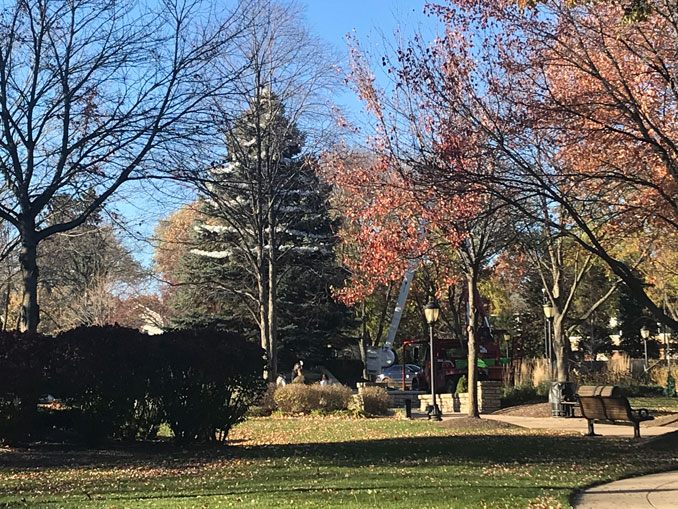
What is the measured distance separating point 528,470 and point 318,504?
11.9 ft

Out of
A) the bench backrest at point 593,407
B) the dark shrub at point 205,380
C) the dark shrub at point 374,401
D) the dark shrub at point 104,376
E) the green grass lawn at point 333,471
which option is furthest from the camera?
the dark shrub at point 374,401

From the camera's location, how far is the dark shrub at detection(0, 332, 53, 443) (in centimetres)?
1198

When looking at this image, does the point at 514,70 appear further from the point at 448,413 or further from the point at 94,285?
the point at 94,285

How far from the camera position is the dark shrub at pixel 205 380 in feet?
43.2

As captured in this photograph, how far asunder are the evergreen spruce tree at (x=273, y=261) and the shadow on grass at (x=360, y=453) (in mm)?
14391

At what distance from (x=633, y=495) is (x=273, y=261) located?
20.5 meters

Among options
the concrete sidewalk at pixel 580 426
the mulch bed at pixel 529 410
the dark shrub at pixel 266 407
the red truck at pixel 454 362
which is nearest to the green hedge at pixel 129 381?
the concrete sidewalk at pixel 580 426

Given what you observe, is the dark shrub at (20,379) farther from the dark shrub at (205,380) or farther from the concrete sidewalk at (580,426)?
the concrete sidewalk at (580,426)

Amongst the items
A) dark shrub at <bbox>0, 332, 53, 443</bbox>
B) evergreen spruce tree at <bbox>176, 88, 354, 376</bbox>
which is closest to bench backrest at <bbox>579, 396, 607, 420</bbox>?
dark shrub at <bbox>0, 332, 53, 443</bbox>

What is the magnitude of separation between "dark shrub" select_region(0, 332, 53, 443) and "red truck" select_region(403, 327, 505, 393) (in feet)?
61.1

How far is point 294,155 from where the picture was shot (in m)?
31.9

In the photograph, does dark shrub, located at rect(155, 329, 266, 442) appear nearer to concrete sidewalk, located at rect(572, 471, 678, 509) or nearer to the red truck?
concrete sidewalk, located at rect(572, 471, 678, 509)

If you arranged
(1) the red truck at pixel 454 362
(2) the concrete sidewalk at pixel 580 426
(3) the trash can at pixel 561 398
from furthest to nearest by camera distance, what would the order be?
1. (1) the red truck at pixel 454 362
2. (3) the trash can at pixel 561 398
3. (2) the concrete sidewalk at pixel 580 426

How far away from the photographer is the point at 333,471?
9781mm
